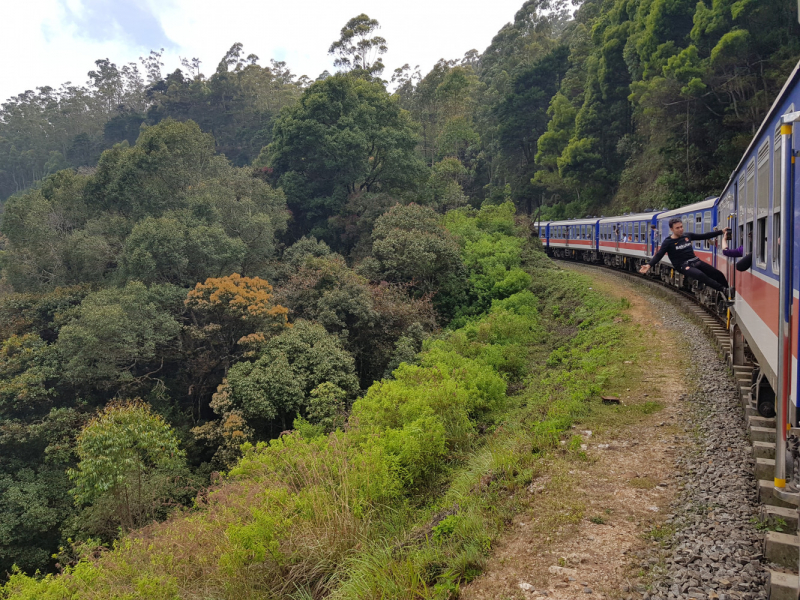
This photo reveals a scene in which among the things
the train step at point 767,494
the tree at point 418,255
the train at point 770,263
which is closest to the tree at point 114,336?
the tree at point 418,255

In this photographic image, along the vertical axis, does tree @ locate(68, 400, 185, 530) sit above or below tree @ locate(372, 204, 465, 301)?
below

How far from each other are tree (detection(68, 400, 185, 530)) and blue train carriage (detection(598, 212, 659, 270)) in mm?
16440

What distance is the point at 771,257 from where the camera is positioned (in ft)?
13.9

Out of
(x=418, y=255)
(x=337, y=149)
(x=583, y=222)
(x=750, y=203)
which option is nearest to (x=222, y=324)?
(x=418, y=255)

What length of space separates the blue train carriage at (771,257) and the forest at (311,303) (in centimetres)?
277

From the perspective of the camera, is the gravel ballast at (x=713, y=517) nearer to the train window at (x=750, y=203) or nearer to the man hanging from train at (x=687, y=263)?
the man hanging from train at (x=687, y=263)

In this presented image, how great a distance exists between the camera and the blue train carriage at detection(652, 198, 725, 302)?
11383mm

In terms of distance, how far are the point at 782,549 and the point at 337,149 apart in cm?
2586

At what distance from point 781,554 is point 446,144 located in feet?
140

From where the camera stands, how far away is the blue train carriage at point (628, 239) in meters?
18.0

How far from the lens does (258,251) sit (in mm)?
22672

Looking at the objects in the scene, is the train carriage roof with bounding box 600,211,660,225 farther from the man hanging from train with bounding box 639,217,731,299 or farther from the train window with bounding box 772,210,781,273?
the train window with bounding box 772,210,781,273

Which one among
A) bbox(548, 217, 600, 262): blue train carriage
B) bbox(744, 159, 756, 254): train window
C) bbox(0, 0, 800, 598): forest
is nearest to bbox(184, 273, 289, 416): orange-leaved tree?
bbox(0, 0, 800, 598): forest

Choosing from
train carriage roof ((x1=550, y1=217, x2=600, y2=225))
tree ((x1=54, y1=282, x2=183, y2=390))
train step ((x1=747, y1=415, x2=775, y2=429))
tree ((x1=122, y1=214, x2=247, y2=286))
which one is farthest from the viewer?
train carriage roof ((x1=550, y1=217, x2=600, y2=225))
